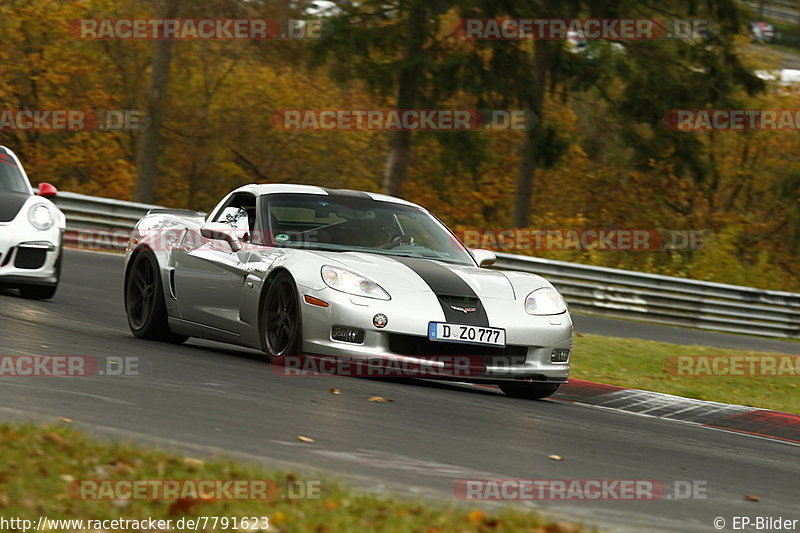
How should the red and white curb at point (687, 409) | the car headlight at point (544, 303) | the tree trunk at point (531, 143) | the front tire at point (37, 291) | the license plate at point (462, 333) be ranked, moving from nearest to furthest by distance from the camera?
the license plate at point (462, 333) < the car headlight at point (544, 303) < the red and white curb at point (687, 409) < the front tire at point (37, 291) < the tree trunk at point (531, 143)

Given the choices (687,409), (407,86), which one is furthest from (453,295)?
(407,86)

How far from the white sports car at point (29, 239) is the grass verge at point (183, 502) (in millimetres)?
7011

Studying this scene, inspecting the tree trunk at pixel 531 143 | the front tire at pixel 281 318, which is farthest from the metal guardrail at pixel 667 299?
the front tire at pixel 281 318

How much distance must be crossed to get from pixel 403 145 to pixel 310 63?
275 centimetres

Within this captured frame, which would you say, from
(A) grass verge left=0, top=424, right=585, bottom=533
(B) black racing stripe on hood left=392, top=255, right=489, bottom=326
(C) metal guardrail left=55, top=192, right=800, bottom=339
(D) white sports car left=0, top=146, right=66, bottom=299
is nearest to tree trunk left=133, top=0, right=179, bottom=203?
(C) metal guardrail left=55, top=192, right=800, bottom=339

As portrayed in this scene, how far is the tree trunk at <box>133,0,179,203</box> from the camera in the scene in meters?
31.3

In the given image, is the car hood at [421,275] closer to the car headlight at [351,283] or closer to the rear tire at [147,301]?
the car headlight at [351,283]

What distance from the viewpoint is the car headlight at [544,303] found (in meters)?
9.30

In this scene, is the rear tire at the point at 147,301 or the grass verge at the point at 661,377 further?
the grass verge at the point at 661,377

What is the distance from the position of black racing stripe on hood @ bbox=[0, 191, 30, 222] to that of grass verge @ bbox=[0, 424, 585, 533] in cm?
714

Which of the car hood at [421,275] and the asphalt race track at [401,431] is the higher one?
the car hood at [421,275]

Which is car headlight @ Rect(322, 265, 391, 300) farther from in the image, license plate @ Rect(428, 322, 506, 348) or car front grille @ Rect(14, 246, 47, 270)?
car front grille @ Rect(14, 246, 47, 270)

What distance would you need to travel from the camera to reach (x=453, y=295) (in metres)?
8.99

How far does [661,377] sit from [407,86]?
15.8 metres
